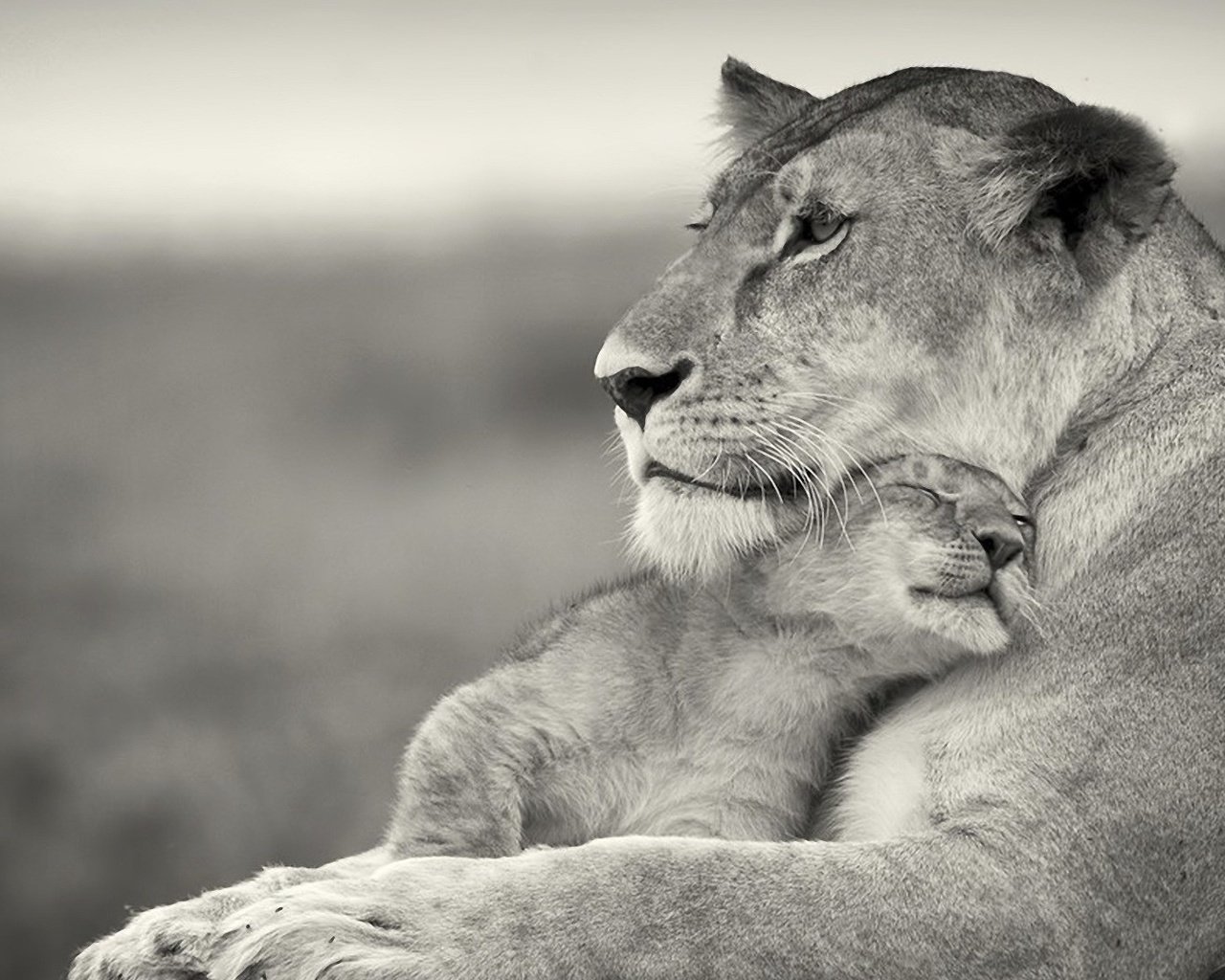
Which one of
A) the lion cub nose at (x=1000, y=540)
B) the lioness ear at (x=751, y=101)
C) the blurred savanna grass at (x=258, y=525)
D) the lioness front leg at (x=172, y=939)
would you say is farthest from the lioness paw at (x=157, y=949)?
the blurred savanna grass at (x=258, y=525)

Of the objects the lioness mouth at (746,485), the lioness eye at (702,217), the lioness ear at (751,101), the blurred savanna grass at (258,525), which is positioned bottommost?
the blurred savanna grass at (258,525)

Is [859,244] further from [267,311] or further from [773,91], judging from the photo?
[267,311]

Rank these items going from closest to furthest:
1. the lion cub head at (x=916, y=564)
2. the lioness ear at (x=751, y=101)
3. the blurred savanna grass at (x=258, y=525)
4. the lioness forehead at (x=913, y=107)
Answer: the lion cub head at (x=916, y=564), the lioness forehead at (x=913, y=107), the lioness ear at (x=751, y=101), the blurred savanna grass at (x=258, y=525)

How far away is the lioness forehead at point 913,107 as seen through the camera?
4031 millimetres

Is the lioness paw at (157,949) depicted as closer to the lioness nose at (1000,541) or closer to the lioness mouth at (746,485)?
the lioness mouth at (746,485)

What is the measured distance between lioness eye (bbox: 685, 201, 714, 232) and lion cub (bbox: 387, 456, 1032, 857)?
30.5 inches

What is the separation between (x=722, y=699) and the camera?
388cm

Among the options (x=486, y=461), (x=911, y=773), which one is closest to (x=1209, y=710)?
(x=911, y=773)

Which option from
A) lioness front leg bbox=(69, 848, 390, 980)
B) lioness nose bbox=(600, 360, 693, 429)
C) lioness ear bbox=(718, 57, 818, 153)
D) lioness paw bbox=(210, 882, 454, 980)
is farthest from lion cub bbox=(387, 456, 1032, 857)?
lioness ear bbox=(718, 57, 818, 153)

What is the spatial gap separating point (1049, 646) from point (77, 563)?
8954 mm

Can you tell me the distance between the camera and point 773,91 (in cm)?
482

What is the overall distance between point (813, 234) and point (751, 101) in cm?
94

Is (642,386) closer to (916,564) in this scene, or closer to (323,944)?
(916,564)

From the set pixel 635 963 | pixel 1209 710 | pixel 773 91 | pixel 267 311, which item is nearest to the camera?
pixel 635 963
